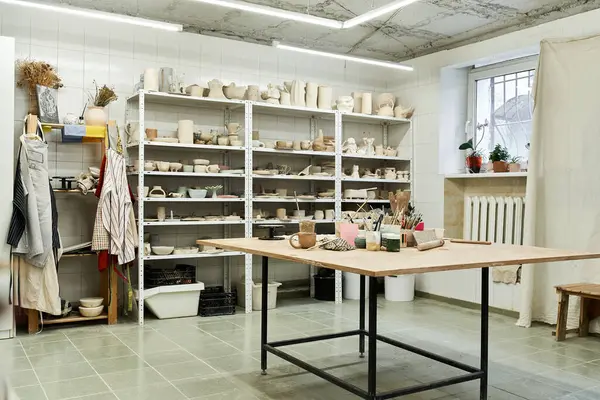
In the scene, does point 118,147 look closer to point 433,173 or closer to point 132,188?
point 132,188

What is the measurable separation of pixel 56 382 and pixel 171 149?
313 cm

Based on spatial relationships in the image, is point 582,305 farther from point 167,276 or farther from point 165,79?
point 165,79

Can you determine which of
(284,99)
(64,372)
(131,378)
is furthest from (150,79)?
(131,378)

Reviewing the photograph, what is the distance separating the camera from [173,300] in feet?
19.6

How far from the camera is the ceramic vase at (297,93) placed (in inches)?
269

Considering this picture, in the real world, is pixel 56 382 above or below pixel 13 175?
below

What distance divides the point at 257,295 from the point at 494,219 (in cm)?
281

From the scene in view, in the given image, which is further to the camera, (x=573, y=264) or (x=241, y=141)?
(x=241, y=141)

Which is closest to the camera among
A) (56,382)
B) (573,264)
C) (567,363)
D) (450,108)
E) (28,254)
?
(56,382)

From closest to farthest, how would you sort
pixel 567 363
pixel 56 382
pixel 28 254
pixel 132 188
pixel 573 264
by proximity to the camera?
pixel 56 382 < pixel 567 363 < pixel 28 254 < pixel 573 264 < pixel 132 188

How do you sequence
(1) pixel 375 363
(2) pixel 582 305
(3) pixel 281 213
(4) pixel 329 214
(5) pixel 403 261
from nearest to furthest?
1. (5) pixel 403 261
2. (1) pixel 375 363
3. (2) pixel 582 305
4. (3) pixel 281 213
5. (4) pixel 329 214

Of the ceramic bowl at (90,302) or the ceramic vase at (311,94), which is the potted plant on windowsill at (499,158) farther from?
the ceramic bowl at (90,302)

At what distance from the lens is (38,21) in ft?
18.9

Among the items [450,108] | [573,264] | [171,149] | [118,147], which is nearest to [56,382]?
[118,147]
